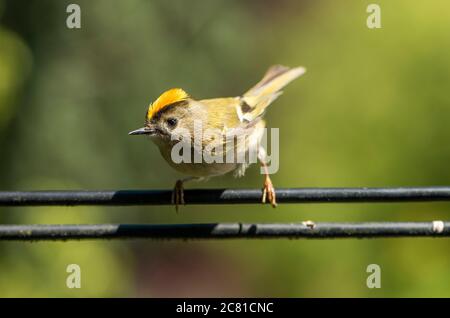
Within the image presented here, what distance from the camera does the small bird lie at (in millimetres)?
4336

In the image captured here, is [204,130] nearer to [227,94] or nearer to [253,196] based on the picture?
[253,196]

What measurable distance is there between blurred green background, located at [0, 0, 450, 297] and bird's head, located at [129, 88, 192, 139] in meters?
1.81

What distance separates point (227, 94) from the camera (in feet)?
24.8

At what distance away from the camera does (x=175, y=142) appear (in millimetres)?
4375

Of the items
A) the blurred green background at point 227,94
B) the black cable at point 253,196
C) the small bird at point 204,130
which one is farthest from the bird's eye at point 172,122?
the blurred green background at point 227,94

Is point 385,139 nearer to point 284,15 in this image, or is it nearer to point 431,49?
point 431,49

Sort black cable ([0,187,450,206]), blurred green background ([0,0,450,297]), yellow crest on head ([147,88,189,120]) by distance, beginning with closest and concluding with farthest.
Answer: black cable ([0,187,450,206])
yellow crest on head ([147,88,189,120])
blurred green background ([0,0,450,297])

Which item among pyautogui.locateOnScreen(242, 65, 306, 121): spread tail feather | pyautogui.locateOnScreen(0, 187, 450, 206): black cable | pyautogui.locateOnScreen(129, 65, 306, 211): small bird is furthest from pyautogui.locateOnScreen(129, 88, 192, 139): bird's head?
pyautogui.locateOnScreen(0, 187, 450, 206): black cable

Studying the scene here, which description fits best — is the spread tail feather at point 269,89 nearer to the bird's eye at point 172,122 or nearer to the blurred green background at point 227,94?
the bird's eye at point 172,122

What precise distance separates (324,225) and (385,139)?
3.87 metres

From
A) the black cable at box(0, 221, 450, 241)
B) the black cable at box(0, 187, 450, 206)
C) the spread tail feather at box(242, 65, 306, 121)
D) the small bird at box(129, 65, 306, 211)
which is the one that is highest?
the spread tail feather at box(242, 65, 306, 121)

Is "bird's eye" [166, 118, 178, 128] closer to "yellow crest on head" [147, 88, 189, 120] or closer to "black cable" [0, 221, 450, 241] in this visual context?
"yellow crest on head" [147, 88, 189, 120]

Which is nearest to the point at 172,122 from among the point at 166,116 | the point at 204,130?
the point at 166,116
